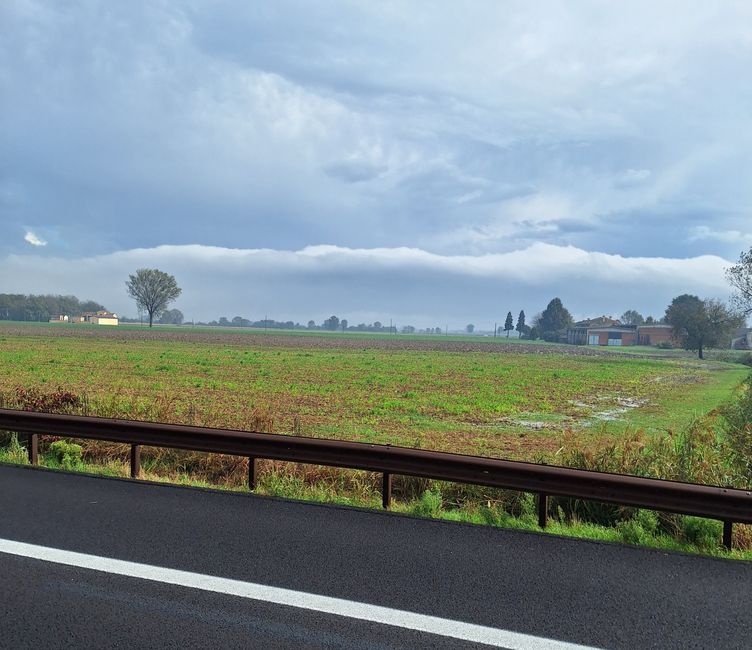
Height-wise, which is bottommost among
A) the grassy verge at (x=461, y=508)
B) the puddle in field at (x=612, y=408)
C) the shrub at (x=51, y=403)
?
the puddle in field at (x=612, y=408)

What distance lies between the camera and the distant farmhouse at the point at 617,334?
142 metres

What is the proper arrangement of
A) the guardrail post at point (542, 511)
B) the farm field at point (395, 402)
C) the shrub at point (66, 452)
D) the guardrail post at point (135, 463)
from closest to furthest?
the guardrail post at point (542, 511), the guardrail post at point (135, 463), the shrub at point (66, 452), the farm field at point (395, 402)

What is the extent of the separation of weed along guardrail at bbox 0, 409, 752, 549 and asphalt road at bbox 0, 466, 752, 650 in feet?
1.65

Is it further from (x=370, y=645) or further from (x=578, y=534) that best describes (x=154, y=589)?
(x=578, y=534)

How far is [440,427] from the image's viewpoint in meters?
16.6

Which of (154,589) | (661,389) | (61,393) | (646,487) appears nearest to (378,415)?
(61,393)

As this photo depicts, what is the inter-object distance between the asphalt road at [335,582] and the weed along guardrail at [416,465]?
503 mm

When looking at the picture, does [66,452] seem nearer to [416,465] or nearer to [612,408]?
[416,465]

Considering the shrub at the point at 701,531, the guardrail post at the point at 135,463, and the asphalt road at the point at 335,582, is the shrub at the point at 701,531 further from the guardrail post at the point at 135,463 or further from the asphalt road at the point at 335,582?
the guardrail post at the point at 135,463

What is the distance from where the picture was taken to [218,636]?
12.1 ft

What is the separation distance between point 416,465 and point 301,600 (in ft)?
8.36

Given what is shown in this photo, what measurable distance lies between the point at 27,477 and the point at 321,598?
532 cm

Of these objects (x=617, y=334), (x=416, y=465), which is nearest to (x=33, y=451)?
(x=416, y=465)

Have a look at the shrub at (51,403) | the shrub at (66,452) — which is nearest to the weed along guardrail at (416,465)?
the shrub at (66,452)
